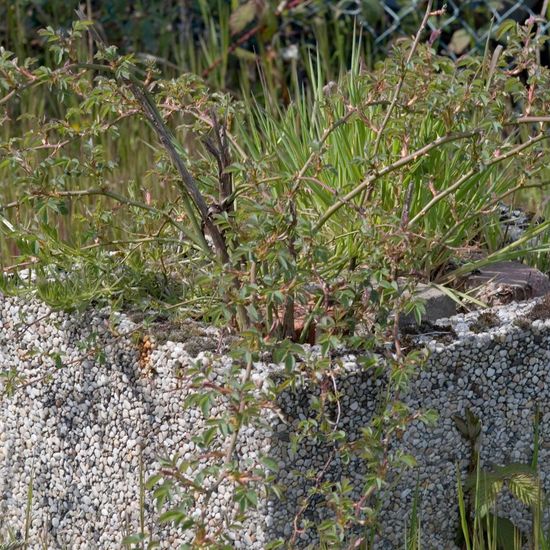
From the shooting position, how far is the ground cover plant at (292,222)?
1.92m

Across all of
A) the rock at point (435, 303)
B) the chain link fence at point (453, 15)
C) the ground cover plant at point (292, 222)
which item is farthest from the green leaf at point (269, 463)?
the chain link fence at point (453, 15)

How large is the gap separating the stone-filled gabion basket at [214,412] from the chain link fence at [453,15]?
10.4ft

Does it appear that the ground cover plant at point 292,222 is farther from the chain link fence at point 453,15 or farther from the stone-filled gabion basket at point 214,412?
the chain link fence at point 453,15

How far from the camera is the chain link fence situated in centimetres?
529

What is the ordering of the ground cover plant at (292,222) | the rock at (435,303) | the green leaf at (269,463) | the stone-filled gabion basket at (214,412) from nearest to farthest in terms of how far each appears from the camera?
the green leaf at (269,463)
the ground cover plant at (292,222)
the stone-filled gabion basket at (214,412)
the rock at (435,303)

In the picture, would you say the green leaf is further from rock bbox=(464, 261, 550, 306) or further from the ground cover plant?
rock bbox=(464, 261, 550, 306)

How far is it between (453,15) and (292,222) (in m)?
3.83

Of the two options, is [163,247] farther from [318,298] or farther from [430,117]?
[430,117]

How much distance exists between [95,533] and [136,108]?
0.92m

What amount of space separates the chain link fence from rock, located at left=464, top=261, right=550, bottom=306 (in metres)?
2.73

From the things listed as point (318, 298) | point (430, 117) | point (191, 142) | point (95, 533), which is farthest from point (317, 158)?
point (191, 142)

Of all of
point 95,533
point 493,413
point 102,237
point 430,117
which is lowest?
point 95,533

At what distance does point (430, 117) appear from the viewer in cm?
247

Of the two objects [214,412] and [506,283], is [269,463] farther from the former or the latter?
[506,283]
